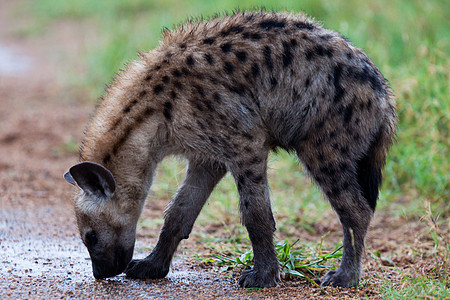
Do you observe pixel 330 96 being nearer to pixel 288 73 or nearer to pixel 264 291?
pixel 288 73

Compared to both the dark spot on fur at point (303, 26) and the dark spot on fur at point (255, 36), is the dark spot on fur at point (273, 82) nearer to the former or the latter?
the dark spot on fur at point (255, 36)

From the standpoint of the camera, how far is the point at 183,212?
4098mm

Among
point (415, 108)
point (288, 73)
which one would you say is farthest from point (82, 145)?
point (415, 108)

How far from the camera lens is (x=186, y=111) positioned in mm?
3787

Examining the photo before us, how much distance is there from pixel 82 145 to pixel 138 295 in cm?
100

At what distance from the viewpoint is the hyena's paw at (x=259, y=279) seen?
12.3 feet

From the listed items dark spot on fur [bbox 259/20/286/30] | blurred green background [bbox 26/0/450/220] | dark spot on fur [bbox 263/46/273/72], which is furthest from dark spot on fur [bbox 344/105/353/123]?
blurred green background [bbox 26/0/450/220]

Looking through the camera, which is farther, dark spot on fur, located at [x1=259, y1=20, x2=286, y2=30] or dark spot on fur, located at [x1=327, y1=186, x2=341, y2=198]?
dark spot on fur, located at [x1=259, y1=20, x2=286, y2=30]

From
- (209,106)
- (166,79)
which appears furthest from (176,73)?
(209,106)

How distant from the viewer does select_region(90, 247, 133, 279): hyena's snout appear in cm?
378

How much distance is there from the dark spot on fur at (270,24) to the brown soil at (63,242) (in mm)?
1433

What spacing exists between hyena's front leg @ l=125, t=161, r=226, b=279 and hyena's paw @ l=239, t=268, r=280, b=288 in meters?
0.48

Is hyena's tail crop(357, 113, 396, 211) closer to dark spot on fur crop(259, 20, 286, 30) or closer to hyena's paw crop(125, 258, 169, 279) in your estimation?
dark spot on fur crop(259, 20, 286, 30)

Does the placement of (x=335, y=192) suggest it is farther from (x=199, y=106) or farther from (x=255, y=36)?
(x=255, y=36)
